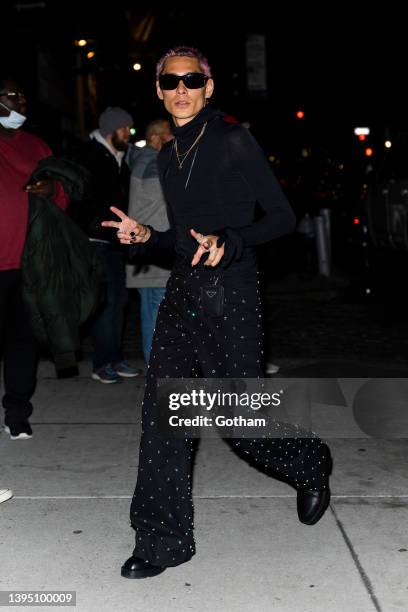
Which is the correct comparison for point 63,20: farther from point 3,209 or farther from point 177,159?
point 177,159

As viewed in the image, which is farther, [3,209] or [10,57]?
[10,57]

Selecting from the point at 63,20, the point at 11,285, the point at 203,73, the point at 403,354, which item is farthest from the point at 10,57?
the point at 203,73

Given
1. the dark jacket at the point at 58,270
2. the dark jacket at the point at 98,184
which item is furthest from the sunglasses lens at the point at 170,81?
the dark jacket at the point at 98,184

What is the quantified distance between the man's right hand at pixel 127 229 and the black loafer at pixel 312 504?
49.5 inches

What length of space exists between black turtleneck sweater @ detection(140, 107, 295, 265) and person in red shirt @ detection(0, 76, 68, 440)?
161 centimetres

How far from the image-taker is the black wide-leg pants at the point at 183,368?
3797mm

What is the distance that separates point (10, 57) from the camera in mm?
16969

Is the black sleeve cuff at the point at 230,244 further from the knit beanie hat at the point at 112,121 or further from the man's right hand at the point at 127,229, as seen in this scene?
the knit beanie hat at the point at 112,121

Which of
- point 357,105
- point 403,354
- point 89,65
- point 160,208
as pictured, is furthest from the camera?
point 357,105

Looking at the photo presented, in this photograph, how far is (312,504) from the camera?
4.21 meters

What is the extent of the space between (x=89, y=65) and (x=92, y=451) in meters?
19.8

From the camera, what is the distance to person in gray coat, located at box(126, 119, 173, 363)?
266 inches

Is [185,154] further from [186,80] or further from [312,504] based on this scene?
[312,504]

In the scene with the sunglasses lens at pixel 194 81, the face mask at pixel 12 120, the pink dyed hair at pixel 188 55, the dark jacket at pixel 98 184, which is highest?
the pink dyed hair at pixel 188 55
